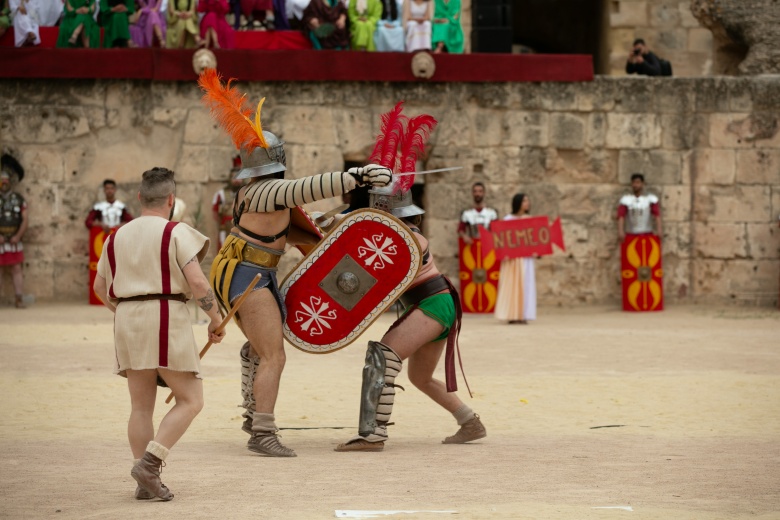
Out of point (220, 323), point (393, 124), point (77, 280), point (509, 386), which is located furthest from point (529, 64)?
point (220, 323)

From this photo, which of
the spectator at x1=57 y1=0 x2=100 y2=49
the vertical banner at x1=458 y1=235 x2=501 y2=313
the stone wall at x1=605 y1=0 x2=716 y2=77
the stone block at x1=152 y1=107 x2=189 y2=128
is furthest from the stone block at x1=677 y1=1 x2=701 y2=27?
the spectator at x1=57 y1=0 x2=100 y2=49

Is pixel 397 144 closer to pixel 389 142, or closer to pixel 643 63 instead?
pixel 389 142

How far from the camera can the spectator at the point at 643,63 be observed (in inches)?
684

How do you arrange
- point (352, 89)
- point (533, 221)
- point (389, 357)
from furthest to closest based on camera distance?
1. point (352, 89)
2. point (533, 221)
3. point (389, 357)

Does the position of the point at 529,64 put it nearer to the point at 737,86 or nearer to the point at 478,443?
the point at 737,86

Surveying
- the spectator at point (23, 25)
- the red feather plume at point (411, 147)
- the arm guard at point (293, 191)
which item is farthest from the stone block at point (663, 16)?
the arm guard at point (293, 191)

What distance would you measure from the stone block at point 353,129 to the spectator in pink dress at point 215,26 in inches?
62.3

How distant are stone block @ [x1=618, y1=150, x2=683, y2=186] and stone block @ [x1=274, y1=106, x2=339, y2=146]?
3509 mm

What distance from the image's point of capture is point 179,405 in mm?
5551

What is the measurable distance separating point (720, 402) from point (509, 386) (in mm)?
1510

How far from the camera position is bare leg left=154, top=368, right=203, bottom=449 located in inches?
215

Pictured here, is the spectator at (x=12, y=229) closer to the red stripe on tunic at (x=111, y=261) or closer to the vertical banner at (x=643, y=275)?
the vertical banner at (x=643, y=275)

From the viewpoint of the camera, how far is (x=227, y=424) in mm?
7707

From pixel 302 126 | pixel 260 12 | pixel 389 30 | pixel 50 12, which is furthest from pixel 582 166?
pixel 50 12
